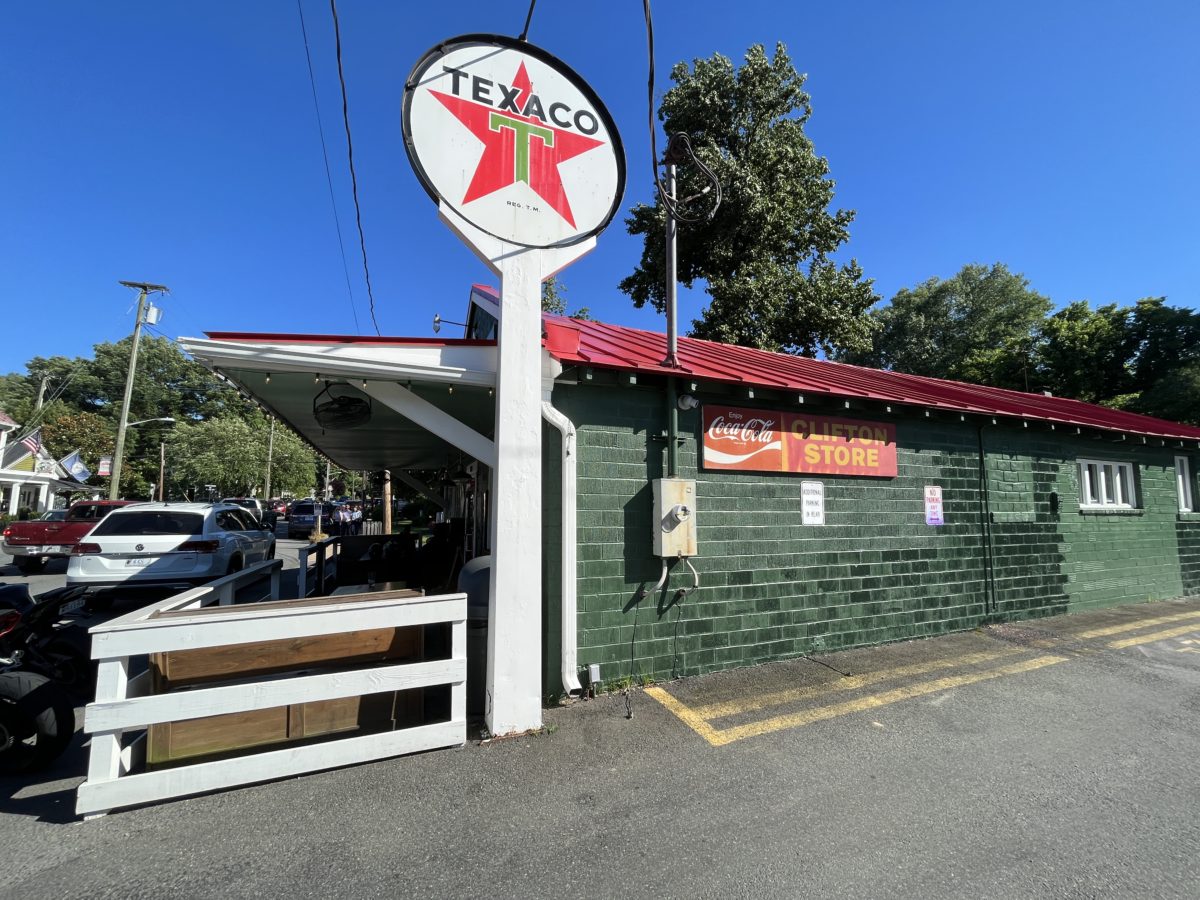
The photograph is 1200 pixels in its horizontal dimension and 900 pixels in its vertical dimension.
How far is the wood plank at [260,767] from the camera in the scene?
Answer: 9.76 feet

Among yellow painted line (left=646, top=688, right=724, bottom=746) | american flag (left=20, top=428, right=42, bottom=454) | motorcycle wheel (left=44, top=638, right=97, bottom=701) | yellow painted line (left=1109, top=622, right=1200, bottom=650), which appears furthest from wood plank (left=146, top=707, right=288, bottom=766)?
american flag (left=20, top=428, right=42, bottom=454)

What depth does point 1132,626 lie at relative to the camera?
7.14 meters

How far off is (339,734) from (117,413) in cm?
6782

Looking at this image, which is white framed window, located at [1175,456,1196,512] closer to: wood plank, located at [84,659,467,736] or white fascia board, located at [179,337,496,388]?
white fascia board, located at [179,337,496,388]

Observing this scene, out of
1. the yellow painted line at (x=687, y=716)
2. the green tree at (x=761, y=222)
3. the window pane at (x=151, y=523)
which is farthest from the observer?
the green tree at (x=761, y=222)

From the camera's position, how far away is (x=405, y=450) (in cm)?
988

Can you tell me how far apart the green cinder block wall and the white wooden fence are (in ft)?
3.82

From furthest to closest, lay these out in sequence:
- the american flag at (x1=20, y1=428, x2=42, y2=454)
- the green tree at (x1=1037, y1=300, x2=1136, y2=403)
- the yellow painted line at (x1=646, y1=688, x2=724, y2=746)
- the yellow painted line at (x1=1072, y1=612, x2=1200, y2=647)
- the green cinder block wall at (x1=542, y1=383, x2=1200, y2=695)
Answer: the american flag at (x1=20, y1=428, x2=42, y2=454), the green tree at (x1=1037, y1=300, x2=1136, y2=403), the yellow painted line at (x1=1072, y1=612, x2=1200, y2=647), the green cinder block wall at (x1=542, y1=383, x2=1200, y2=695), the yellow painted line at (x1=646, y1=688, x2=724, y2=746)

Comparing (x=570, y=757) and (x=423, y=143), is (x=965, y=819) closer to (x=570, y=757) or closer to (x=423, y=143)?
(x=570, y=757)

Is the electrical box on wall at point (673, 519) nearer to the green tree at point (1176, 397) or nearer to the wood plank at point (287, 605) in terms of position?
the wood plank at point (287, 605)

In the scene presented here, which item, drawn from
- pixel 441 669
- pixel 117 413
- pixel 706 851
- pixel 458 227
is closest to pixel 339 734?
pixel 441 669

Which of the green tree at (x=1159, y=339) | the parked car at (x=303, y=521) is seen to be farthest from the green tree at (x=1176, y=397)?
the parked car at (x=303, y=521)

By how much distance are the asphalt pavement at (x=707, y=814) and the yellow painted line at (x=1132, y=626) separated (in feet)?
7.91

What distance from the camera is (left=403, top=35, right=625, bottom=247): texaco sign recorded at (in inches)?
168
